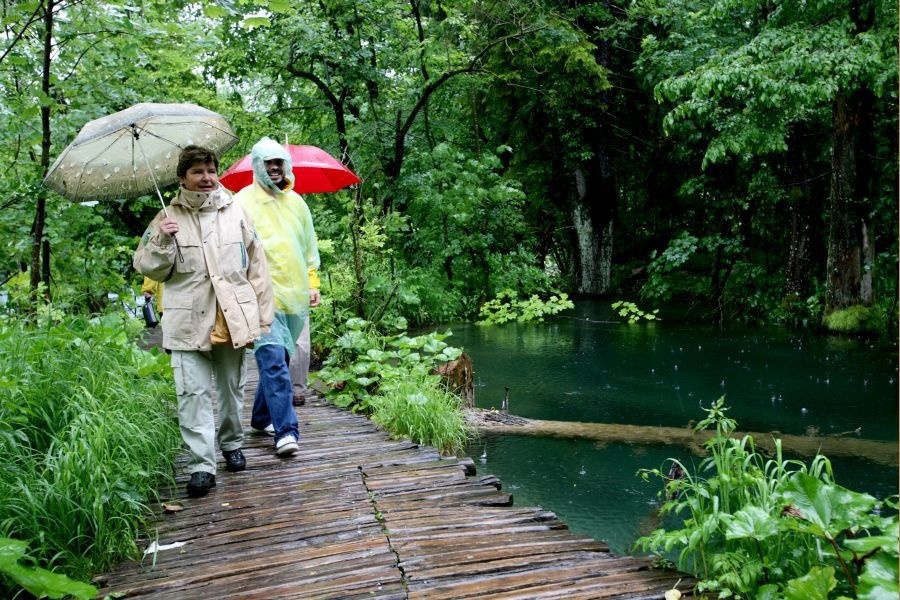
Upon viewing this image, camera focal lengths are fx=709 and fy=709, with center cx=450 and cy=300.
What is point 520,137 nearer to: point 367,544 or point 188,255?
point 188,255

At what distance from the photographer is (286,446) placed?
14.4ft

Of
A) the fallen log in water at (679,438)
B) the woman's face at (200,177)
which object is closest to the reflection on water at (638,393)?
the fallen log in water at (679,438)

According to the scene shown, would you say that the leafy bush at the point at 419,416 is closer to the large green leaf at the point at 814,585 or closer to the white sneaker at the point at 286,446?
the white sneaker at the point at 286,446

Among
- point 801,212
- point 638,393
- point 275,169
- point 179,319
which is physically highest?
point 801,212

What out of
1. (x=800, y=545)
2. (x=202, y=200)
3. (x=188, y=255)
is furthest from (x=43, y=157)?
(x=800, y=545)

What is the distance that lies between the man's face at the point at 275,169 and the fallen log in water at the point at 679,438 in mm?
3220

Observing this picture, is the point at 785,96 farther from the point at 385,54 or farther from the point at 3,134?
the point at 3,134

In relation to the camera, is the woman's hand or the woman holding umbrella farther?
the woman holding umbrella

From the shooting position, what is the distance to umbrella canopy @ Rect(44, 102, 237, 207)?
3.83 m

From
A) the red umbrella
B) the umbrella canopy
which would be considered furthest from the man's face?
the red umbrella

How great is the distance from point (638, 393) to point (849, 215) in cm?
648

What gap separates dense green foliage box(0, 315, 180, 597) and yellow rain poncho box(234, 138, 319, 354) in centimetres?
88

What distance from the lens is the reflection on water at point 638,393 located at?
18.9ft

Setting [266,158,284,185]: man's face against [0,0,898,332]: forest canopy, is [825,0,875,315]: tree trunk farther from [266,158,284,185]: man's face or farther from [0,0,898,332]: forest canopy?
[266,158,284,185]: man's face
